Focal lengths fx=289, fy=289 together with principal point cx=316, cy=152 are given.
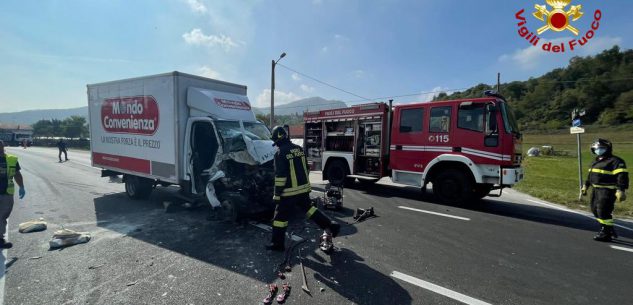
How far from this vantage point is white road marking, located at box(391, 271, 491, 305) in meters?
3.02

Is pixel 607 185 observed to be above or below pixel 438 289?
above

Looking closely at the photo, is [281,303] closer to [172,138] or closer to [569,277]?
[569,277]

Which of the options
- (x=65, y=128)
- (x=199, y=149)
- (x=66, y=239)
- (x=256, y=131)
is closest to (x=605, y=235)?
(x=256, y=131)

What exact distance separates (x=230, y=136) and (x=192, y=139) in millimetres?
855

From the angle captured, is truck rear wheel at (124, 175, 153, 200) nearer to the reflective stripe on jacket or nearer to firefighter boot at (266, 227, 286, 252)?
firefighter boot at (266, 227, 286, 252)

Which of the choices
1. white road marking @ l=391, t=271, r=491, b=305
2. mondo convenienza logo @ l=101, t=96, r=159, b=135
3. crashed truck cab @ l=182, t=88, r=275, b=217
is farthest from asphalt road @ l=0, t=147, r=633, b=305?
mondo convenienza logo @ l=101, t=96, r=159, b=135

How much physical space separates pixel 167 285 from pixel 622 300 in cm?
498

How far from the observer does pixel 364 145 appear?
30.4 ft

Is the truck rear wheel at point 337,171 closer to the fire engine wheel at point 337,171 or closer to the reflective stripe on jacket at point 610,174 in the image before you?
the fire engine wheel at point 337,171

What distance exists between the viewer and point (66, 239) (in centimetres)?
450

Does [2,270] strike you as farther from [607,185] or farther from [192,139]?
[607,185]

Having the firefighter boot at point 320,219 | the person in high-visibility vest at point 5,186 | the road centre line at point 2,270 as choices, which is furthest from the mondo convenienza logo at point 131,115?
the firefighter boot at point 320,219

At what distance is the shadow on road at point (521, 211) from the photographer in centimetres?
593

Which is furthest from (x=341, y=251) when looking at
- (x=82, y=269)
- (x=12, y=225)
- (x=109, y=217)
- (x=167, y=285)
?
(x=12, y=225)
